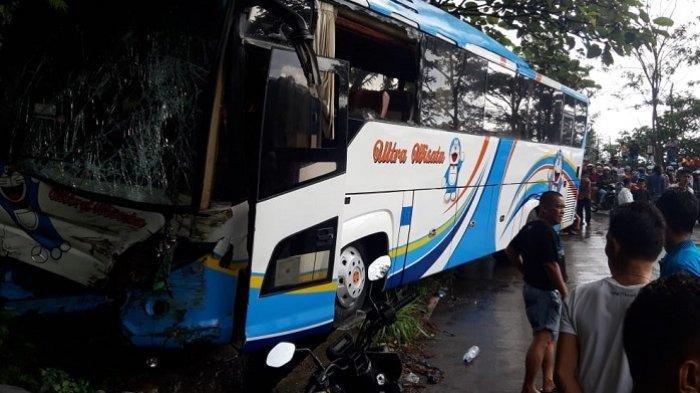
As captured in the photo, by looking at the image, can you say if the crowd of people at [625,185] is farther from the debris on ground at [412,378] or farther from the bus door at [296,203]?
the bus door at [296,203]

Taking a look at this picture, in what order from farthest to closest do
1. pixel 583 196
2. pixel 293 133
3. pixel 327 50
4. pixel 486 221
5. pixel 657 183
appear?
pixel 657 183 → pixel 583 196 → pixel 486 221 → pixel 327 50 → pixel 293 133

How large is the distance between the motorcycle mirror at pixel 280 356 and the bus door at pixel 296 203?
130 centimetres

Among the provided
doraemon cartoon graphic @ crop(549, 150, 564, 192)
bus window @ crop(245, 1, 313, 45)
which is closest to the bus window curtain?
bus window @ crop(245, 1, 313, 45)

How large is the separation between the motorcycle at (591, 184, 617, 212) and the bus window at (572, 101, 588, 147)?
908 centimetres

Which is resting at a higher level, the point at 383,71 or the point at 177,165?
the point at 383,71

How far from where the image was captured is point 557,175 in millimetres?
11938

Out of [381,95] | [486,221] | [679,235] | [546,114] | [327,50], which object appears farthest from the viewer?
[546,114]

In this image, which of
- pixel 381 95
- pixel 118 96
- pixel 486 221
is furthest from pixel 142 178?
pixel 486 221

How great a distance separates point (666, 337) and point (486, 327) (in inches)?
Answer: 222

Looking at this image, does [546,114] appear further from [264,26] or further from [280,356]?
[280,356]

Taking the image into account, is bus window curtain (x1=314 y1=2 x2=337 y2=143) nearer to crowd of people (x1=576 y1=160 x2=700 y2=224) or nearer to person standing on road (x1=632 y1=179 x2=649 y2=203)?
crowd of people (x1=576 y1=160 x2=700 y2=224)

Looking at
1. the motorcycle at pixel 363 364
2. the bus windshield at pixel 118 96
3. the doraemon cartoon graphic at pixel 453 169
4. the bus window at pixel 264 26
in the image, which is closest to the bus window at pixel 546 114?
the doraemon cartoon graphic at pixel 453 169

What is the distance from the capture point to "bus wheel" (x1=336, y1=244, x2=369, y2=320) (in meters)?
5.71

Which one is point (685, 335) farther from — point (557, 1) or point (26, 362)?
point (557, 1)
